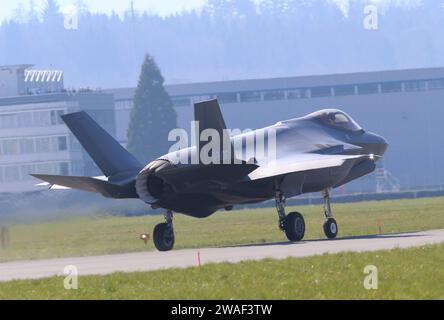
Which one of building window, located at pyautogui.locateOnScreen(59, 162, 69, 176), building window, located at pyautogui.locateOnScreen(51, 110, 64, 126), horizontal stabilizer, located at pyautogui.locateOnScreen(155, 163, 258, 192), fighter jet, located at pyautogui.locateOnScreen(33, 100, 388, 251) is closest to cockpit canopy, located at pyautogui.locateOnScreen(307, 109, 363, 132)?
fighter jet, located at pyautogui.locateOnScreen(33, 100, 388, 251)

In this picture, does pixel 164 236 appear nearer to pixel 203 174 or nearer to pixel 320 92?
pixel 203 174

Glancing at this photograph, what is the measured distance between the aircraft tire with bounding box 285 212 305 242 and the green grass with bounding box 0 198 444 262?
2.99 m

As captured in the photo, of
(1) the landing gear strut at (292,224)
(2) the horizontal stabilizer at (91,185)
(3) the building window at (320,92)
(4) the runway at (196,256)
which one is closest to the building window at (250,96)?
(3) the building window at (320,92)

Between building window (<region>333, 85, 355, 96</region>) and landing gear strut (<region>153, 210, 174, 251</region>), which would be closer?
landing gear strut (<region>153, 210, 174, 251</region>)

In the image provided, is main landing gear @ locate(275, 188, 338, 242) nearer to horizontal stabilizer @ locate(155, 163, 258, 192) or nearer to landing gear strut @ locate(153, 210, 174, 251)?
horizontal stabilizer @ locate(155, 163, 258, 192)

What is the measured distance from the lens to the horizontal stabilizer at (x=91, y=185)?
1284 inches

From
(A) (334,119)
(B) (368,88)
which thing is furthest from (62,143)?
(A) (334,119)

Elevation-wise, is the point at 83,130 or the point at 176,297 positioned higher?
the point at 83,130

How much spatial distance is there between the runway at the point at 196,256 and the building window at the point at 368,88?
4022 inches

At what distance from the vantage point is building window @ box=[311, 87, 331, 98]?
136m

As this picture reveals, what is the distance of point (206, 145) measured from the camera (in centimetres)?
3153
